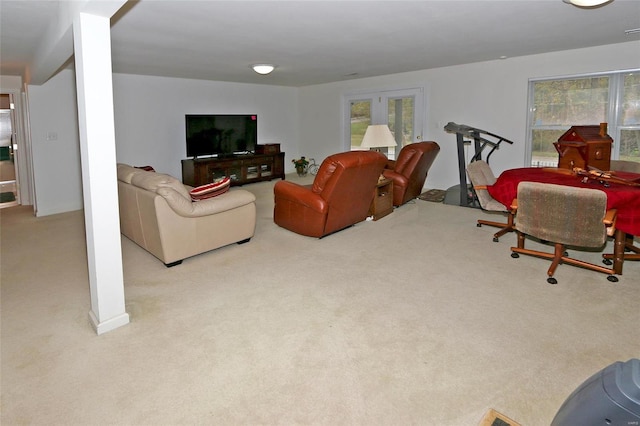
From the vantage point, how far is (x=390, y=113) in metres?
7.77

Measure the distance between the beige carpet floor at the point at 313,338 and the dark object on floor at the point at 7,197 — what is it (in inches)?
145

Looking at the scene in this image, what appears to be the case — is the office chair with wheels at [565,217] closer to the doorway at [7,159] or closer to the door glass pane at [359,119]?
the door glass pane at [359,119]

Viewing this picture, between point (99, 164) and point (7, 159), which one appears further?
point (7, 159)

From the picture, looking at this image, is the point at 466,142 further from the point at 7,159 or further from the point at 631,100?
the point at 7,159

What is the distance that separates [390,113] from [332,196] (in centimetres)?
421

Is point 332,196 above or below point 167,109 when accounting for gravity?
below

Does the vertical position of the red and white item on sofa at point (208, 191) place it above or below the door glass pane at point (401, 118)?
below

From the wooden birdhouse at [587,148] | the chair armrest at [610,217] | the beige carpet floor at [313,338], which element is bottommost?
the beige carpet floor at [313,338]

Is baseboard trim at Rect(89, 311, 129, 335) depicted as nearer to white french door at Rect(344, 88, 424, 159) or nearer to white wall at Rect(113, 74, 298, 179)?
white wall at Rect(113, 74, 298, 179)

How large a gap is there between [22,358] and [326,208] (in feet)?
8.98

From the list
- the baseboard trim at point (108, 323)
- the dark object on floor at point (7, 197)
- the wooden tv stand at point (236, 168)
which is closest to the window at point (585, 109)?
the wooden tv stand at point (236, 168)

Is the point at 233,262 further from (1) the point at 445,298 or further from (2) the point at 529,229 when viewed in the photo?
(2) the point at 529,229

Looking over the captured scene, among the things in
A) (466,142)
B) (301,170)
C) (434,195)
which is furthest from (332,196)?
(301,170)

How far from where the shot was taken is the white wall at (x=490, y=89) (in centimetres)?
535
